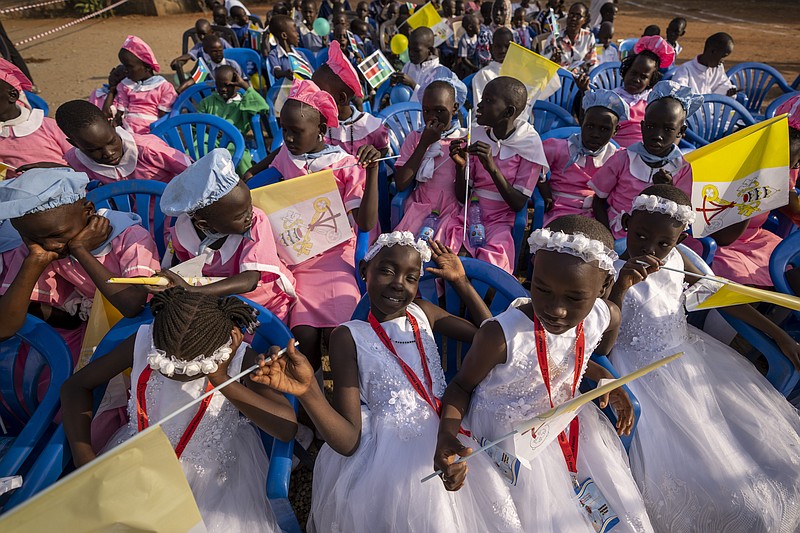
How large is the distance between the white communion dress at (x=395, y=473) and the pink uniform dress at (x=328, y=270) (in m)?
0.66

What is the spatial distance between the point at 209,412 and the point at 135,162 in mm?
2181

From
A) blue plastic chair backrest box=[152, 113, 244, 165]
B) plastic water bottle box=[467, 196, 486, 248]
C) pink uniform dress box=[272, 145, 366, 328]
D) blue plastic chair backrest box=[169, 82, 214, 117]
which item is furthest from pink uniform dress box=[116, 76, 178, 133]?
plastic water bottle box=[467, 196, 486, 248]

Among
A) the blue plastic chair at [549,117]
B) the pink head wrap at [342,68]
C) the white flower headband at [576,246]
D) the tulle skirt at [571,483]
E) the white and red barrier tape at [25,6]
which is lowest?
the white and red barrier tape at [25,6]

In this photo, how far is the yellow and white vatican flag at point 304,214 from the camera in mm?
2814

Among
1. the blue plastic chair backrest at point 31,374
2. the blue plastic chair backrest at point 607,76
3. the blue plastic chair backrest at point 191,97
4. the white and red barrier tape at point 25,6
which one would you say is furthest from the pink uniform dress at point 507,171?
the white and red barrier tape at point 25,6

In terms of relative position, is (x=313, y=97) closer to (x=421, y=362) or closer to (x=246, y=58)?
(x=421, y=362)

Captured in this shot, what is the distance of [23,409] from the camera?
224cm

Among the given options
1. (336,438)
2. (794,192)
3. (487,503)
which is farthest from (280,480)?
(794,192)

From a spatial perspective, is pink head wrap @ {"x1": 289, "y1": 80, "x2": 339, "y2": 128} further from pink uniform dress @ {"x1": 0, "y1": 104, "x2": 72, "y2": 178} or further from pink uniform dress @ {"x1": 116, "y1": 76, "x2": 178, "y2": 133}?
pink uniform dress @ {"x1": 116, "y1": 76, "x2": 178, "y2": 133}

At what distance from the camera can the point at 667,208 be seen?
227 cm

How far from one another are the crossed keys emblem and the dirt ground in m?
8.40

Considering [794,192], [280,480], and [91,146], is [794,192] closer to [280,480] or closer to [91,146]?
[280,480]

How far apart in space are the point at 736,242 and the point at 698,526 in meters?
1.99

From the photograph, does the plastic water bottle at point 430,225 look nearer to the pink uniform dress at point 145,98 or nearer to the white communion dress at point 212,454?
the white communion dress at point 212,454
